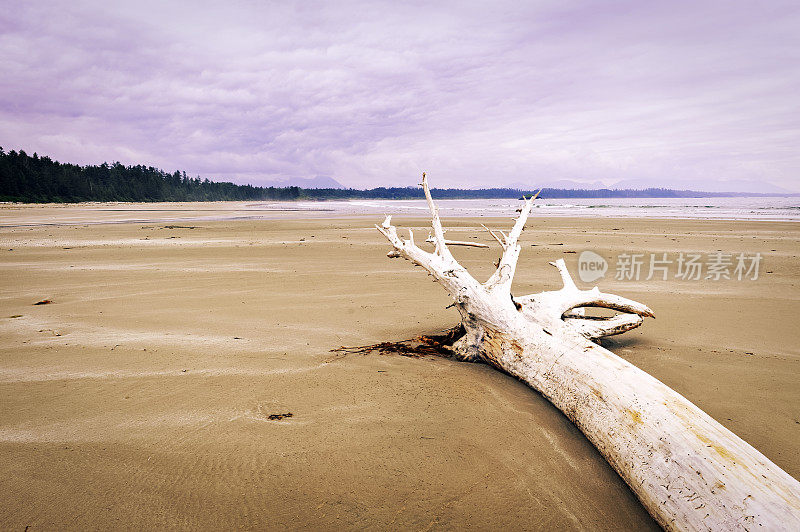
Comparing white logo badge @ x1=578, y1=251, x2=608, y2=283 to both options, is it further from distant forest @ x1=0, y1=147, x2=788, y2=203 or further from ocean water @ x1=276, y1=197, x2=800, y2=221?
distant forest @ x1=0, y1=147, x2=788, y2=203

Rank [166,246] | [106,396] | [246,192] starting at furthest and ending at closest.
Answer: [246,192], [166,246], [106,396]

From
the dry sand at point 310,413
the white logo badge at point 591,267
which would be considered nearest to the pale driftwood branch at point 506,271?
the dry sand at point 310,413

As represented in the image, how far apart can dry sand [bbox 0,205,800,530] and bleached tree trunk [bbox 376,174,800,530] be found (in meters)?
0.15

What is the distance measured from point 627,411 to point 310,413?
1.85 metres

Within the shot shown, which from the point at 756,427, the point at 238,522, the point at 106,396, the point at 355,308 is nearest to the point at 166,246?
the point at 355,308

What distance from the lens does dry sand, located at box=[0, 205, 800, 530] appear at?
1.86 metres

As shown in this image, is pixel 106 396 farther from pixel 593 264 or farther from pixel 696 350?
pixel 593 264

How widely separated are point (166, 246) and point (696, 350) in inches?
482

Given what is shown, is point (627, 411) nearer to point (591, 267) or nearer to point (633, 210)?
point (591, 267)

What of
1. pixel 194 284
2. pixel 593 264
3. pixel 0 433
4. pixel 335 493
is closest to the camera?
pixel 335 493

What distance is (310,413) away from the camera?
2.62m

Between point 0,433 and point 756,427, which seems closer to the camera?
point 0,433

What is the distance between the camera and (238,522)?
5.75 feet

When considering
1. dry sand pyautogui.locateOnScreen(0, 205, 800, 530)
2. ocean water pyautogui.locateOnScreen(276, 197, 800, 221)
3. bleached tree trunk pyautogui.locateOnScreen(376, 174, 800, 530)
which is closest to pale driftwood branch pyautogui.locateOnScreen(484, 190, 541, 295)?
bleached tree trunk pyautogui.locateOnScreen(376, 174, 800, 530)
